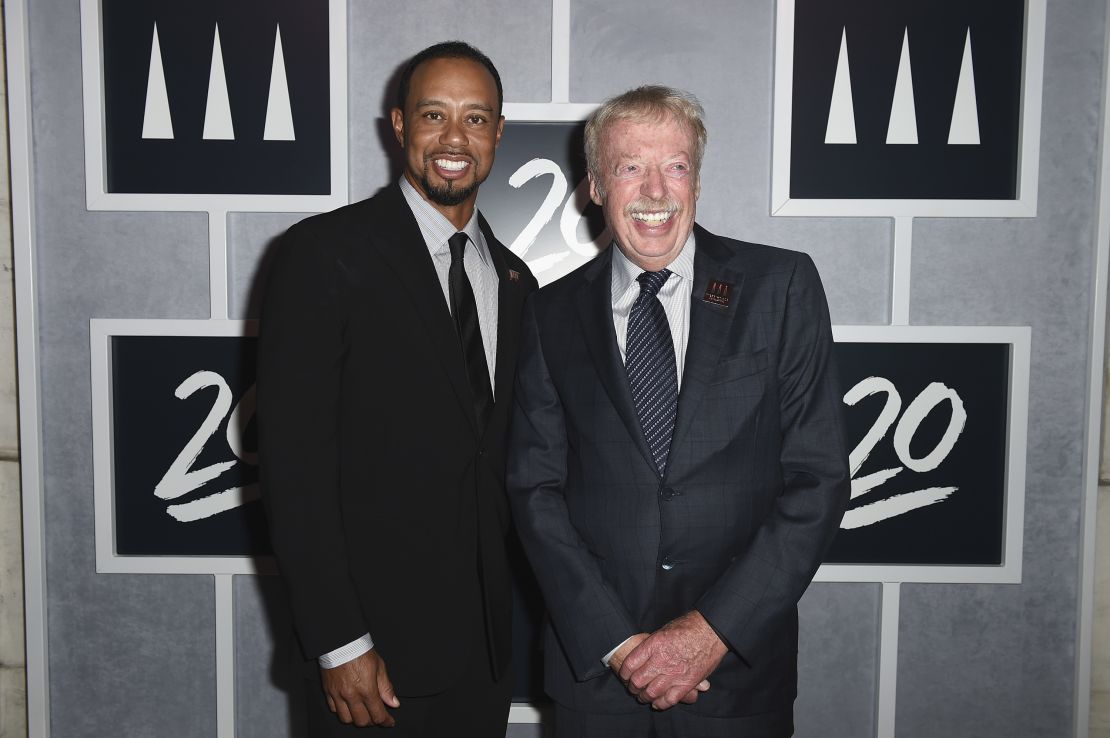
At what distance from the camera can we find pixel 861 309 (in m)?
2.45

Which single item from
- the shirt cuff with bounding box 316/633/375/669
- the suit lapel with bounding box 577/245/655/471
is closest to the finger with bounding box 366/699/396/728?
the shirt cuff with bounding box 316/633/375/669

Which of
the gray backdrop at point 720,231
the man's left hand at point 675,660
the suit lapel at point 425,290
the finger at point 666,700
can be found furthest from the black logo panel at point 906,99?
the finger at point 666,700

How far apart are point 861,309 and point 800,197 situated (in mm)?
406

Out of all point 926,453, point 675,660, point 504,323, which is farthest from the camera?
point 926,453

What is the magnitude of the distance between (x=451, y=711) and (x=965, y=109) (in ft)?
7.47

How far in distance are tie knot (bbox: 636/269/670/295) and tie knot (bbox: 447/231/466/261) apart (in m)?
0.42

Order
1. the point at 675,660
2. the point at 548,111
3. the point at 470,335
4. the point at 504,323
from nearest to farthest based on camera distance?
the point at 675,660 < the point at 470,335 < the point at 504,323 < the point at 548,111

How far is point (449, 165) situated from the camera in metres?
1.73

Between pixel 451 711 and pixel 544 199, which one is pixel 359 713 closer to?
pixel 451 711

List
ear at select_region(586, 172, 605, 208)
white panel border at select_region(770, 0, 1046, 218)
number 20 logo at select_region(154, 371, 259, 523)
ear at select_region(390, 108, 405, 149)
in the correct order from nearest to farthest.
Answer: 1. ear at select_region(586, 172, 605, 208)
2. ear at select_region(390, 108, 405, 149)
3. white panel border at select_region(770, 0, 1046, 218)
4. number 20 logo at select_region(154, 371, 259, 523)

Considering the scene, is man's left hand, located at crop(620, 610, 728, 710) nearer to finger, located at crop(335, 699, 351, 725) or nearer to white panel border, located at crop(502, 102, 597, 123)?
finger, located at crop(335, 699, 351, 725)

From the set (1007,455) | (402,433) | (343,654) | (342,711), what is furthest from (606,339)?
(1007,455)

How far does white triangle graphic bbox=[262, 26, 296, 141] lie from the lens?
237 cm

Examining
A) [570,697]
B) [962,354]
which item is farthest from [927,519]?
[570,697]
